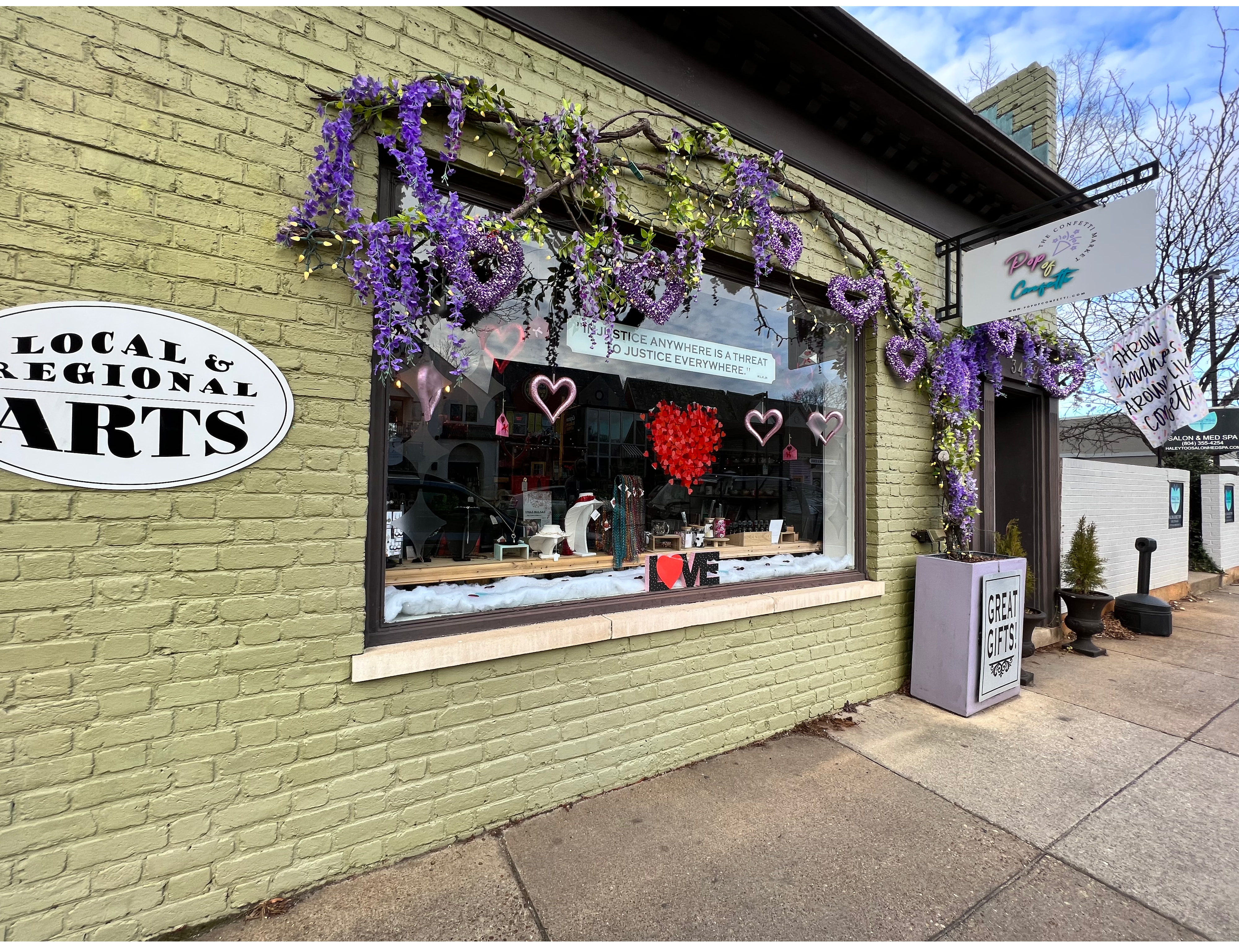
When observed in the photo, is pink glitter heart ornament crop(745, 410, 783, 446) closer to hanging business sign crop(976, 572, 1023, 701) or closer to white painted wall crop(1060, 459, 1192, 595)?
hanging business sign crop(976, 572, 1023, 701)

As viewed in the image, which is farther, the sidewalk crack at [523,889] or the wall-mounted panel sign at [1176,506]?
the wall-mounted panel sign at [1176,506]

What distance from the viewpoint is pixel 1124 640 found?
6082 millimetres

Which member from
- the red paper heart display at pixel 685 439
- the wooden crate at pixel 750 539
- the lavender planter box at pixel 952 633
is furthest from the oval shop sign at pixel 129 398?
the lavender planter box at pixel 952 633

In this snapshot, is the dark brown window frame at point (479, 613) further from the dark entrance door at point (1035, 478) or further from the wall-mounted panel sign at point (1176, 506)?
the wall-mounted panel sign at point (1176, 506)

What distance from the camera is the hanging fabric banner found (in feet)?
16.6

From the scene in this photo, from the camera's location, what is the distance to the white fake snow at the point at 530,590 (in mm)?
2680

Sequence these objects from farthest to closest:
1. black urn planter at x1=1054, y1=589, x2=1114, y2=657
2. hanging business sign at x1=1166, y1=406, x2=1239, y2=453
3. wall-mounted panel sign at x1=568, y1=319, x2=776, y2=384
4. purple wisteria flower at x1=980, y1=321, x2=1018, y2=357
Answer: hanging business sign at x1=1166, y1=406, x2=1239, y2=453
black urn planter at x1=1054, y1=589, x2=1114, y2=657
purple wisteria flower at x1=980, y1=321, x2=1018, y2=357
wall-mounted panel sign at x1=568, y1=319, x2=776, y2=384

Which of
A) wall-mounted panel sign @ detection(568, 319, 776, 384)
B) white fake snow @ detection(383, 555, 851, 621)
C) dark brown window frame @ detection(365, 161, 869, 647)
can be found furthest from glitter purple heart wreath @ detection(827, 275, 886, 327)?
white fake snow @ detection(383, 555, 851, 621)

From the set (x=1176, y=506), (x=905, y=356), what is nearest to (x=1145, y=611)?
(x=1176, y=506)

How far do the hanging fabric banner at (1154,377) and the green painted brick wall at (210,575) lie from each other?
5841 mm

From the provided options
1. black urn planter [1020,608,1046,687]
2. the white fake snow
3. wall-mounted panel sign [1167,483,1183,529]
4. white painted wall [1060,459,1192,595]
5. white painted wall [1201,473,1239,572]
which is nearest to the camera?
the white fake snow

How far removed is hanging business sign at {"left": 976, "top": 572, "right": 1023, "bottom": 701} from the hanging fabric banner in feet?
7.81

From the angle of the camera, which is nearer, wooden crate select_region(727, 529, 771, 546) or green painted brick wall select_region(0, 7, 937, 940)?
green painted brick wall select_region(0, 7, 937, 940)

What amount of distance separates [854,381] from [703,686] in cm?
261
